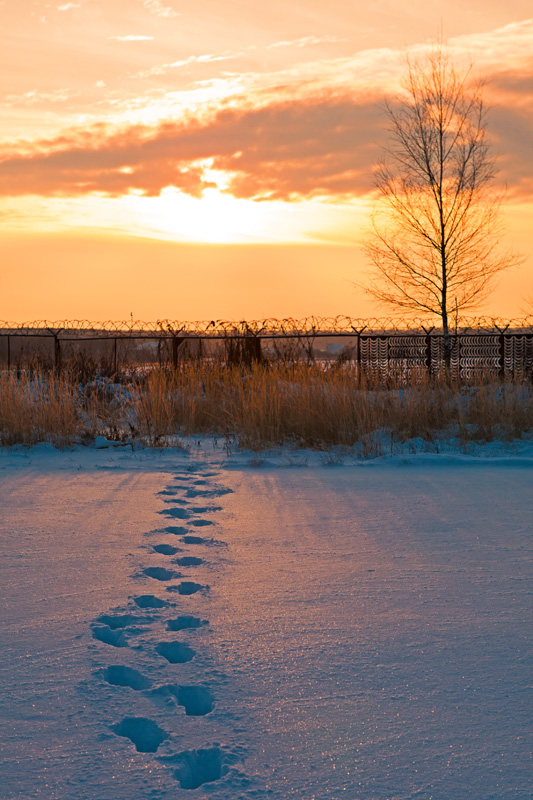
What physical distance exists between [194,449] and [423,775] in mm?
6114

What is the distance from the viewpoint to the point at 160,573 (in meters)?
3.37

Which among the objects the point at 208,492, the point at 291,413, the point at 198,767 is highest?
the point at 291,413

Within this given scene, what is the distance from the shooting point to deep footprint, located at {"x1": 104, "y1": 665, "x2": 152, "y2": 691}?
2.21 meters

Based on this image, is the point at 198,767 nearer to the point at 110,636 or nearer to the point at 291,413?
the point at 110,636

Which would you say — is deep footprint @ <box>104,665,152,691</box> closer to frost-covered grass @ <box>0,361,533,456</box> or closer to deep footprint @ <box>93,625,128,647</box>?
deep footprint @ <box>93,625,128,647</box>

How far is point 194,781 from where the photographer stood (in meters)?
1.72

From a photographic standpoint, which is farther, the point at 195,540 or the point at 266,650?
the point at 195,540

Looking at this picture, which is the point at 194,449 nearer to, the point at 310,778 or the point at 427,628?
the point at 427,628

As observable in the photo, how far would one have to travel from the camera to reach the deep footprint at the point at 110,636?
2.53 metres

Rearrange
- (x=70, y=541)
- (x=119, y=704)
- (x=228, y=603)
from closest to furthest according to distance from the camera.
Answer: (x=119, y=704) < (x=228, y=603) < (x=70, y=541)

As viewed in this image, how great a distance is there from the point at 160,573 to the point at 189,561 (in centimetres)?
22

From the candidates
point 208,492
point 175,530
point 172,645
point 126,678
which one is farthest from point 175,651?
point 208,492

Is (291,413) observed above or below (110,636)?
above

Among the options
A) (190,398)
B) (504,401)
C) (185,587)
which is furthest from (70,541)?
(504,401)
